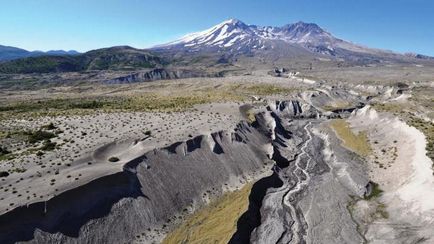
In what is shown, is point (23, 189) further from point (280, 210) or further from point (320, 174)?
point (320, 174)

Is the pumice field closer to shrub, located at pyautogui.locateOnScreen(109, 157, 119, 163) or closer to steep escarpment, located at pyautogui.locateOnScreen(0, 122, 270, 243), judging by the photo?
steep escarpment, located at pyautogui.locateOnScreen(0, 122, 270, 243)

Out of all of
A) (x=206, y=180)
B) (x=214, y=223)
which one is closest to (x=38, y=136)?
→ (x=206, y=180)

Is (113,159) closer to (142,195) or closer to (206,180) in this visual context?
(142,195)

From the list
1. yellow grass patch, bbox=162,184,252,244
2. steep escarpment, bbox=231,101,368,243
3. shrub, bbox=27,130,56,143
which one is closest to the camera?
Result: yellow grass patch, bbox=162,184,252,244

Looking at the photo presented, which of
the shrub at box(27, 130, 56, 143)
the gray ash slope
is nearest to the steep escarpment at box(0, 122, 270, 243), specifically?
the gray ash slope

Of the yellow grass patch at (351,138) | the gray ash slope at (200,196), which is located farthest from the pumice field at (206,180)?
the yellow grass patch at (351,138)

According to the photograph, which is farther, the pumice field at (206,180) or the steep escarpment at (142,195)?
the pumice field at (206,180)

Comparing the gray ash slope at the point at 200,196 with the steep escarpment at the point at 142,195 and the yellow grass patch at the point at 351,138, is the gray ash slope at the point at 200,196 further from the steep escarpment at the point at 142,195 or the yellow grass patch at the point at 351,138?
the yellow grass patch at the point at 351,138
